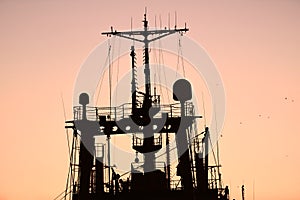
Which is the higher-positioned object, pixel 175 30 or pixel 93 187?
pixel 175 30

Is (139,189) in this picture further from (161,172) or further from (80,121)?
(80,121)

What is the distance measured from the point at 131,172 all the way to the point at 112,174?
1094 millimetres

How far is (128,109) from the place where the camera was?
41.8 metres

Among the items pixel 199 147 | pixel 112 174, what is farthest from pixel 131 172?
pixel 199 147

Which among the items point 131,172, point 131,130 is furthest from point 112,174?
point 131,130

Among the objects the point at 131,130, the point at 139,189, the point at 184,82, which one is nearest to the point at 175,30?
the point at 184,82

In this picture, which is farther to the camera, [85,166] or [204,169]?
[204,169]

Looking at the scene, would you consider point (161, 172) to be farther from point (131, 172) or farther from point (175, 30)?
point (175, 30)

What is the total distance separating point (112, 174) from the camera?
4475cm

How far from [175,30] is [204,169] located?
776 cm

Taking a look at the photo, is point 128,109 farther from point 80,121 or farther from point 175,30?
point 175,30

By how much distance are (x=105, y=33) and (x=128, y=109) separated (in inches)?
188

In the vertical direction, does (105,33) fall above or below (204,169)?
above

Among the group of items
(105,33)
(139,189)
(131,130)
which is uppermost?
(105,33)
